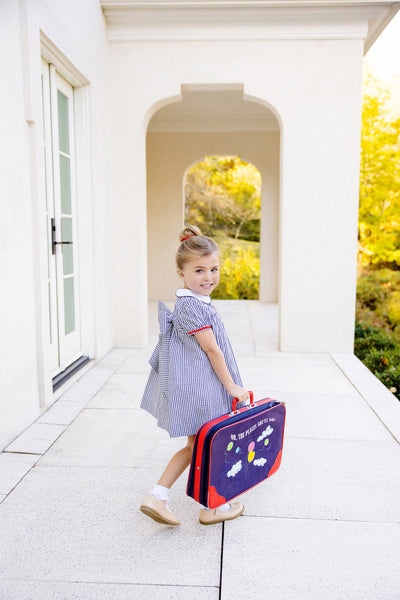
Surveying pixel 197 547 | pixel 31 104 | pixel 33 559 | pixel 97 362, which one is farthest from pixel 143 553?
pixel 97 362

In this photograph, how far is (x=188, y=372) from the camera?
205 centimetres

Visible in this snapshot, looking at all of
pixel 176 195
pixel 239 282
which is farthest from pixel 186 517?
pixel 239 282

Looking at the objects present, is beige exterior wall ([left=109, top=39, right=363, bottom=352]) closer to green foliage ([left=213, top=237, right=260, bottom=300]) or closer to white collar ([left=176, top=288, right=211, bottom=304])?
white collar ([left=176, top=288, right=211, bottom=304])

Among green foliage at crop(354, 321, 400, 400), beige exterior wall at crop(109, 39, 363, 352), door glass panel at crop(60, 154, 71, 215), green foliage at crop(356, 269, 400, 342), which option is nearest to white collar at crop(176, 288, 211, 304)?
door glass panel at crop(60, 154, 71, 215)

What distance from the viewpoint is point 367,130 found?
9.41 metres

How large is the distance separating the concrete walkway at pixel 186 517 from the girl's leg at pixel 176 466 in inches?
7.9

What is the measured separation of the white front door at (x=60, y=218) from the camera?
3857 mm

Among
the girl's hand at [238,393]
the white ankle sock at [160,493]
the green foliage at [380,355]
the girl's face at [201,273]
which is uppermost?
the girl's face at [201,273]

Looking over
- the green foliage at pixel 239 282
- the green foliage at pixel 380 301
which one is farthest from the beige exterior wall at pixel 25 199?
the green foliage at pixel 239 282

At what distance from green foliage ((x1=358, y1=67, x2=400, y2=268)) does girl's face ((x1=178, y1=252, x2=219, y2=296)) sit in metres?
8.24

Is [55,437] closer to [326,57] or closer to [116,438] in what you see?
A: [116,438]

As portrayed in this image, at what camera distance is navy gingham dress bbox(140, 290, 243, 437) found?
2035 millimetres

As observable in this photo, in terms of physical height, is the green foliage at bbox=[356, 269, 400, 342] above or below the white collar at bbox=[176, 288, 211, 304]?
below

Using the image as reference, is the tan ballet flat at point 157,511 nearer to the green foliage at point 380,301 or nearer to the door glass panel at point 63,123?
the door glass panel at point 63,123
